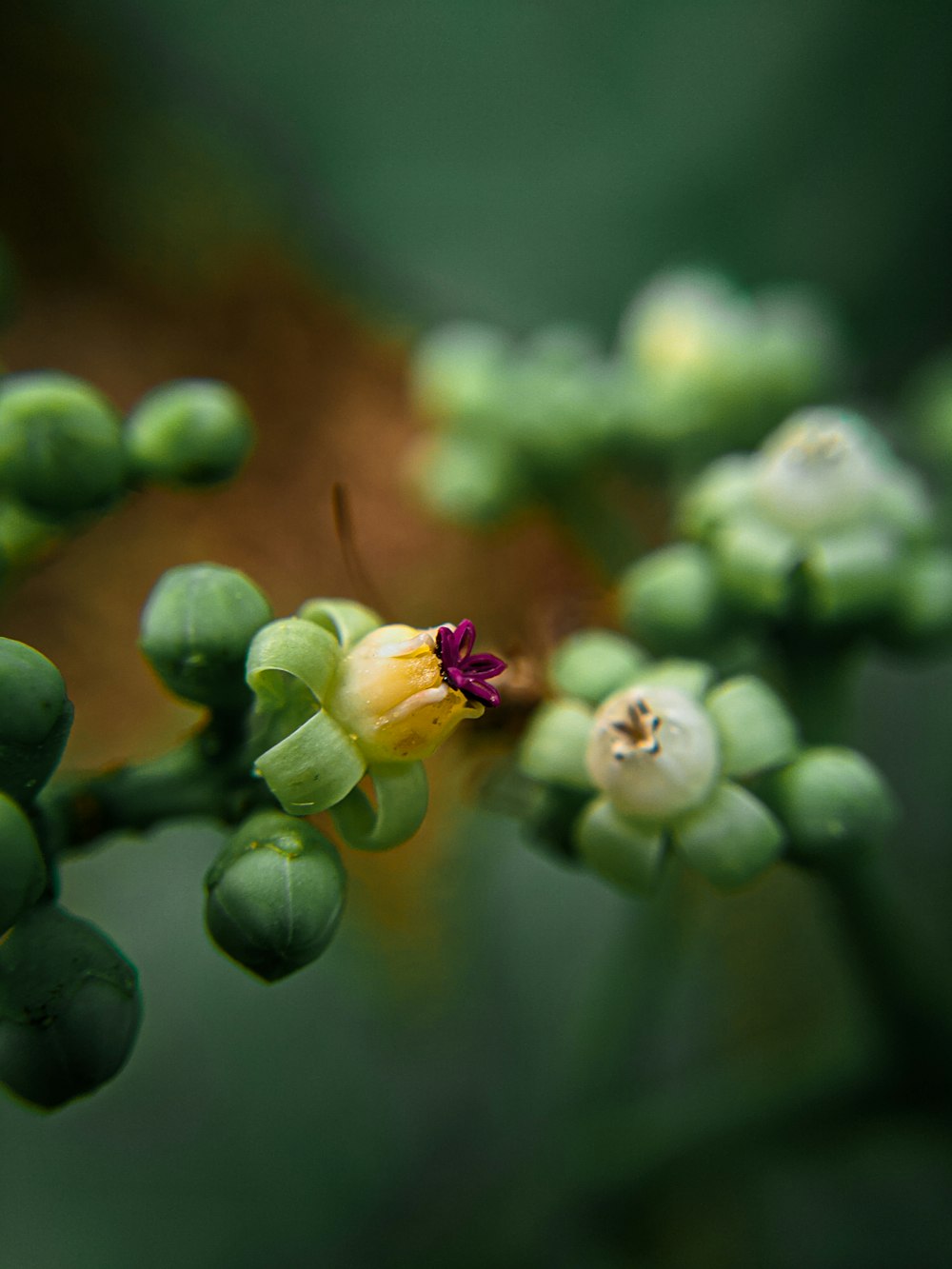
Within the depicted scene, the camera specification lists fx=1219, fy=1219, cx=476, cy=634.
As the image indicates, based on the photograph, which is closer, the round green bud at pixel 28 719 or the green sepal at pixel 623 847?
the round green bud at pixel 28 719

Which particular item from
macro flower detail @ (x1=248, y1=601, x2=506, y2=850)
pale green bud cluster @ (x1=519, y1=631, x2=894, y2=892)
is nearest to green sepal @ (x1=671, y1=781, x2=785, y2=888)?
pale green bud cluster @ (x1=519, y1=631, x2=894, y2=892)

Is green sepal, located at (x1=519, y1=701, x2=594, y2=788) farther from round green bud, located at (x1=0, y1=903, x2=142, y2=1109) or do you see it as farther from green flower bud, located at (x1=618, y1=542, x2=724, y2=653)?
round green bud, located at (x1=0, y1=903, x2=142, y2=1109)

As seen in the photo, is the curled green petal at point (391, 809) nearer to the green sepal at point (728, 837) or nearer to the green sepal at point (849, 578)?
the green sepal at point (728, 837)

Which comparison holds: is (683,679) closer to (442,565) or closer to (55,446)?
(55,446)

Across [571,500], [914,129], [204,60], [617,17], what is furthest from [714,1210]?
[204,60]

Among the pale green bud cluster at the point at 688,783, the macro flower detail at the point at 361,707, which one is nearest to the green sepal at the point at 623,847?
the pale green bud cluster at the point at 688,783
